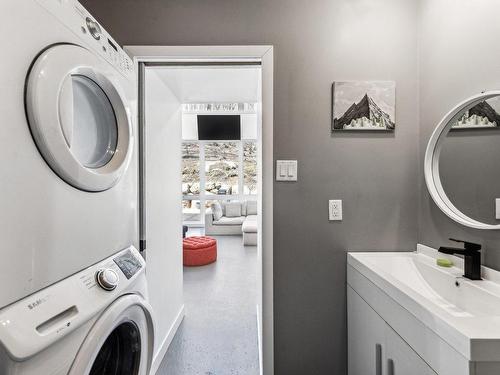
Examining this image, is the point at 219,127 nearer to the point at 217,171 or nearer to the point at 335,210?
the point at 217,171

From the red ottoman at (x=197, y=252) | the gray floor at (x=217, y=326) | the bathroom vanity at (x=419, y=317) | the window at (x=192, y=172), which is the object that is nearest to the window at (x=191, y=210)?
the window at (x=192, y=172)

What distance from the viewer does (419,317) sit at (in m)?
0.93

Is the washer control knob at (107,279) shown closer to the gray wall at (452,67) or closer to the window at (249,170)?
the gray wall at (452,67)

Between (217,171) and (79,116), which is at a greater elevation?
(217,171)

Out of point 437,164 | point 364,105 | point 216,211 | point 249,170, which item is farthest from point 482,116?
point 249,170

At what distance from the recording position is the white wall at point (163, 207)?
6.07ft

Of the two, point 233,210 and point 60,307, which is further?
point 233,210

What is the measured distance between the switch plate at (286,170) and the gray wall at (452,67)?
761 millimetres

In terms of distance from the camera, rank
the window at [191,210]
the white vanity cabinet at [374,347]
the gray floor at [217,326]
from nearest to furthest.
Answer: the white vanity cabinet at [374,347]
the gray floor at [217,326]
the window at [191,210]

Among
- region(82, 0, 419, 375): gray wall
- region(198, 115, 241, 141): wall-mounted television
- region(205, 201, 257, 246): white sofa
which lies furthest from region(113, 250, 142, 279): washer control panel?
region(198, 115, 241, 141): wall-mounted television

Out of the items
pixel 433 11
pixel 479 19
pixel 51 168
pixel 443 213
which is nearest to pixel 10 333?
pixel 51 168

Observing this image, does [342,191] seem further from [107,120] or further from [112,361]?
[112,361]

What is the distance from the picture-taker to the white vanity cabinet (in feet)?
3.29

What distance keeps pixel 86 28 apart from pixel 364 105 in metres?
1.42
